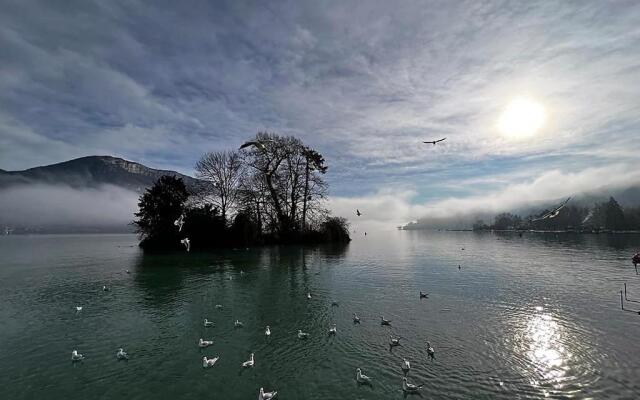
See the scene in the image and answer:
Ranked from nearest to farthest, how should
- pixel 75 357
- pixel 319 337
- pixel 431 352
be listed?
pixel 75 357 → pixel 431 352 → pixel 319 337

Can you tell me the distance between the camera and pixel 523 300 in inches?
754

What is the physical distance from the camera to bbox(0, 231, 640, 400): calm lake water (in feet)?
30.8

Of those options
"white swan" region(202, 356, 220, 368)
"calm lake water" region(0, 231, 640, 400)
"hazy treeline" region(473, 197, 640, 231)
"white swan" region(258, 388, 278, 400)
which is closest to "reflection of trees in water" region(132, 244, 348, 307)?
"calm lake water" region(0, 231, 640, 400)

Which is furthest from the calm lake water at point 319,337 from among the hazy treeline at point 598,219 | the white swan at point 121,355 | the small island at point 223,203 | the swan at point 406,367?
the hazy treeline at point 598,219

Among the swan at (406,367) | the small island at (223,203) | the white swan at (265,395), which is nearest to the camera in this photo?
the white swan at (265,395)

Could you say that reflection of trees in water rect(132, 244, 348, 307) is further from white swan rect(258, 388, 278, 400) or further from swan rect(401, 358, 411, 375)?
white swan rect(258, 388, 278, 400)

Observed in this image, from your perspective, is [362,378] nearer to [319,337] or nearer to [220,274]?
[319,337]

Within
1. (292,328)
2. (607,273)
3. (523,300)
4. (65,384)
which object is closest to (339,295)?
(292,328)

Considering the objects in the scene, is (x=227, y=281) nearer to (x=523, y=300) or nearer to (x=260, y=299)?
(x=260, y=299)

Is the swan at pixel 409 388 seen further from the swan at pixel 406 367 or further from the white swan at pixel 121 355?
the white swan at pixel 121 355

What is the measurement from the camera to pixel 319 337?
13.3 meters

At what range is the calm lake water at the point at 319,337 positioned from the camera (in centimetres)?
938

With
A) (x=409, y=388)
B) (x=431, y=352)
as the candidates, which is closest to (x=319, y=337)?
(x=431, y=352)

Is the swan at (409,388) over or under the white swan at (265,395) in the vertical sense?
under
